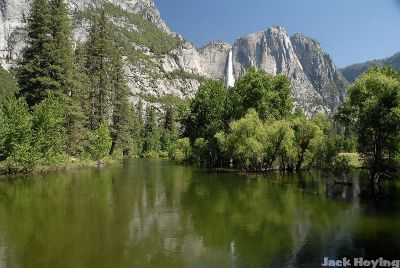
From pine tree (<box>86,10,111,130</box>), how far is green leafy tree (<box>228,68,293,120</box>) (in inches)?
1141

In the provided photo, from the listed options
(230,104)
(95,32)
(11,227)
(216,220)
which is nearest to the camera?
(11,227)

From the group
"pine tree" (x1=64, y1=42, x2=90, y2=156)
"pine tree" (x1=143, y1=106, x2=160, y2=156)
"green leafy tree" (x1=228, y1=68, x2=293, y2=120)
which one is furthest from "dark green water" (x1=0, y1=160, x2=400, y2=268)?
"pine tree" (x1=143, y1=106, x2=160, y2=156)

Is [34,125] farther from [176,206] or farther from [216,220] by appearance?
[216,220]

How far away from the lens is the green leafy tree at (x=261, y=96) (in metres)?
68.9

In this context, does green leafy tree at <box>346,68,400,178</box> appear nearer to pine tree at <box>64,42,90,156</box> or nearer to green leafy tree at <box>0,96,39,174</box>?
green leafy tree at <box>0,96,39,174</box>

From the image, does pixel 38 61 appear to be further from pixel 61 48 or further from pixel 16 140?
pixel 16 140

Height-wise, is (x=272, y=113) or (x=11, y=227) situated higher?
(x=272, y=113)

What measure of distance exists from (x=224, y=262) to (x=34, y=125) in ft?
143

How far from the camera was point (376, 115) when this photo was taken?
1345 inches

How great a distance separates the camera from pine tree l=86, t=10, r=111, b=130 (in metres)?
85.9

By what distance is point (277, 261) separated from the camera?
16.2 metres

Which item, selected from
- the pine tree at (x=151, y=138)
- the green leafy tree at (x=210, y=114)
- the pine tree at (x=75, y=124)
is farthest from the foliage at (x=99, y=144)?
the pine tree at (x=151, y=138)

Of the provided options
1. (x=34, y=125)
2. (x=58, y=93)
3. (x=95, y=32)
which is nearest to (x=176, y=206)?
(x=34, y=125)

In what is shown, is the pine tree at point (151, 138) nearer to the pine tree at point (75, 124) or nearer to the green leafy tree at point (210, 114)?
the green leafy tree at point (210, 114)
